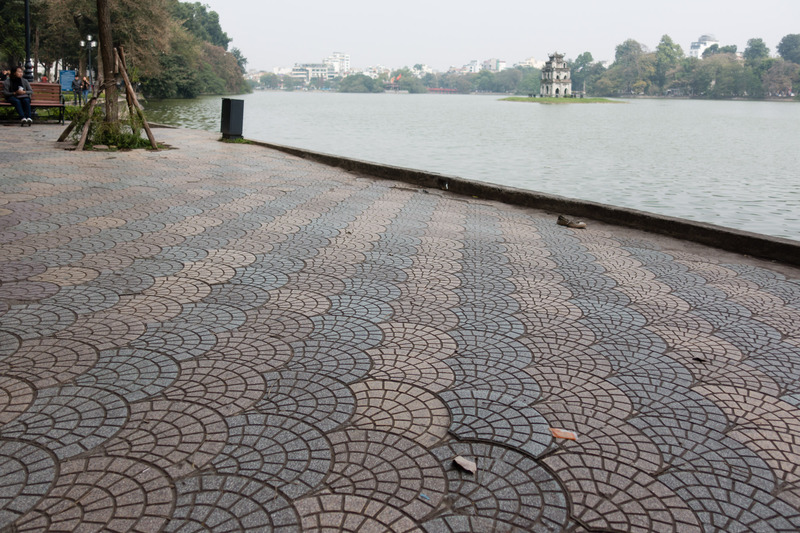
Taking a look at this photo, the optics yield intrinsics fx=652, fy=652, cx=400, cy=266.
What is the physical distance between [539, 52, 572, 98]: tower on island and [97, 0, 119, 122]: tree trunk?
12753 cm

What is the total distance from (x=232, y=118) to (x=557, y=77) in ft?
415

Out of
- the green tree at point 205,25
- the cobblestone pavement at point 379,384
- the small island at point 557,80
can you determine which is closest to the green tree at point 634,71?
the small island at point 557,80

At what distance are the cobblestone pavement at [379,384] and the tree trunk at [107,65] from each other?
642cm

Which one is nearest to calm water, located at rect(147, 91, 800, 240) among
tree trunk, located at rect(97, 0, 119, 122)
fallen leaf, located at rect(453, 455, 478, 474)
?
tree trunk, located at rect(97, 0, 119, 122)

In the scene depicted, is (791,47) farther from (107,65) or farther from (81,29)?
(107,65)

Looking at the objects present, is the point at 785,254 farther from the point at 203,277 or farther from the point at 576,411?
the point at 203,277

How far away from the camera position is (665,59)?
169 meters

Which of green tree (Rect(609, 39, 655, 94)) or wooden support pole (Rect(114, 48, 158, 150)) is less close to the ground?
green tree (Rect(609, 39, 655, 94))

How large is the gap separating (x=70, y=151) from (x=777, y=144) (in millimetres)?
32962

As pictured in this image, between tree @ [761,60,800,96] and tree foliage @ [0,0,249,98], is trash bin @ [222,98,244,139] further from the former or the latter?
tree @ [761,60,800,96]

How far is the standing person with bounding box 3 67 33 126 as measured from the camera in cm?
1495

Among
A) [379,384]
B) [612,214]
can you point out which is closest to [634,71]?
[612,214]

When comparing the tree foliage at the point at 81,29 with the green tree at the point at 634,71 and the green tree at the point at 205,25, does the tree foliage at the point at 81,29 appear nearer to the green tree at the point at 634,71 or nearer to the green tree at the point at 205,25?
the green tree at the point at 205,25

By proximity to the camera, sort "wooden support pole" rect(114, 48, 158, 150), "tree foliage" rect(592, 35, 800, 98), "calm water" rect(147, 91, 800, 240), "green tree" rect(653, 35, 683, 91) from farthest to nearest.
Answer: "green tree" rect(653, 35, 683, 91) < "tree foliage" rect(592, 35, 800, 98) < "calm water" rect(147, 91, 800, 240) < "wooden support pole" rect(114, 48, 158, 150)
